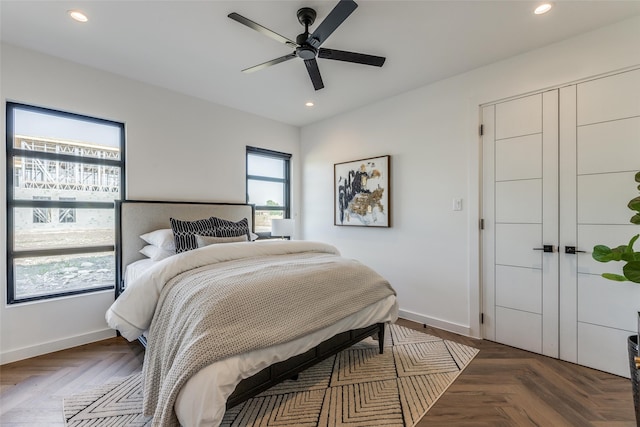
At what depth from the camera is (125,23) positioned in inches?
85.3

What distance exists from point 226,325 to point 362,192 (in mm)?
2717

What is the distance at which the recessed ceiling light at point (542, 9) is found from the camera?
197cm

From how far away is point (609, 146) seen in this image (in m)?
2.21

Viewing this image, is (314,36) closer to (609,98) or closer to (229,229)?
(229,229)

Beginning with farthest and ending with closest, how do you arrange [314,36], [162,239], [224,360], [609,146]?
[162,239], [609,146], [314,36], [224,360]

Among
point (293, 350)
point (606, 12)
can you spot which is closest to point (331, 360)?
point (293, 350)

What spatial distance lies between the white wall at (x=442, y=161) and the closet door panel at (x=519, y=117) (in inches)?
3.7

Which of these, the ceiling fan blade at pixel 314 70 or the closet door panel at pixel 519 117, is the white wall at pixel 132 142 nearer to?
the ceiling fan blade at pixel 314 70

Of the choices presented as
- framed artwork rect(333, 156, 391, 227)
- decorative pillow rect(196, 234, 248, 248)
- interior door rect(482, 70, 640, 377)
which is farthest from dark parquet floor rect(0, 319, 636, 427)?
framed artwork rect(333, 156, 391, 227)

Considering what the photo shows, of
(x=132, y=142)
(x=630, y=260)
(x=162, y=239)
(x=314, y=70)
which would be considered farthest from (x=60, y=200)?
(x=630, y=260)

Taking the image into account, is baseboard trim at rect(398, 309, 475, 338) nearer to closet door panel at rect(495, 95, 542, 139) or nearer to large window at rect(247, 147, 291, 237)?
closet door panel at rect(495, 95, 542, 139)

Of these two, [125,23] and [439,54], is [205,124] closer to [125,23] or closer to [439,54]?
[125,23]

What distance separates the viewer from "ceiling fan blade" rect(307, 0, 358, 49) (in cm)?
166

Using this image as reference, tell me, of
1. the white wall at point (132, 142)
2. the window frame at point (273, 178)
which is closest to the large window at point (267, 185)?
the window frame at point (273, 178)
